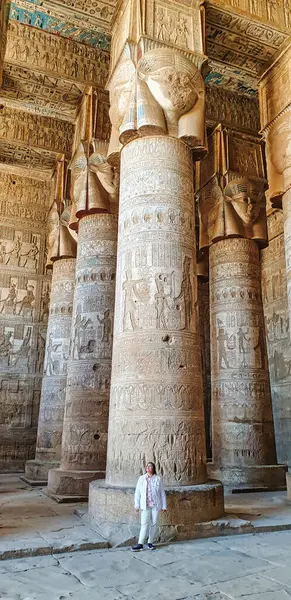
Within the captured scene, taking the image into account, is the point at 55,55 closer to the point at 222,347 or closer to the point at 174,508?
the point at 222,347

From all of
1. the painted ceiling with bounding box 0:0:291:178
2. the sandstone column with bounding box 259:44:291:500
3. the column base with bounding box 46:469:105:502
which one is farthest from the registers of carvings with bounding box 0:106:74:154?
the column base with bounding box 46:469:105:502

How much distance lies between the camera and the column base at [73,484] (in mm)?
7311

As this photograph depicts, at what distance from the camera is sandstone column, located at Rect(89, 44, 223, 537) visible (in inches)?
205

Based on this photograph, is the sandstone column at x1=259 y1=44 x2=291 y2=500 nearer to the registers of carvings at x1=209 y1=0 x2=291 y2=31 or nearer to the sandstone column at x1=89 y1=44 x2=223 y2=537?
the registers of carvings at x1=209 y1=0 x2=291 y2=31

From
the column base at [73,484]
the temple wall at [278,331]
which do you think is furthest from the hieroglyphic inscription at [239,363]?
the column base at [73,484]

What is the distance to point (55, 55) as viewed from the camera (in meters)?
9.55

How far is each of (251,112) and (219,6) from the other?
4167 mm

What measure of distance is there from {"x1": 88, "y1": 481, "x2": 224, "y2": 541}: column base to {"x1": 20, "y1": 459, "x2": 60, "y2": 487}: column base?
427 cm

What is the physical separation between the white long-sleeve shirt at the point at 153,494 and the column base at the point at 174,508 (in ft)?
0.97

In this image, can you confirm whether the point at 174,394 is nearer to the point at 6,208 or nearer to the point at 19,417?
the point at 19,417

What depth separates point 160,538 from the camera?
4.86m

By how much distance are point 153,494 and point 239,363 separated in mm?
4836

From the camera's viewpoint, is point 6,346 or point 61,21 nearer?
point 61,21

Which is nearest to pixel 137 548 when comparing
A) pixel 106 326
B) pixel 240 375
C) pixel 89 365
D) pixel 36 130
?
pixel 89 365
